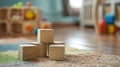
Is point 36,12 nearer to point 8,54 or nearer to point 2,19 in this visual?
point 2,19

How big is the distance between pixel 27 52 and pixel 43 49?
103mm

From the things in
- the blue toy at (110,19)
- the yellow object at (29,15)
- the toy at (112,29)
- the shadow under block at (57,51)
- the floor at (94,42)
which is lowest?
the floor at (94,42)

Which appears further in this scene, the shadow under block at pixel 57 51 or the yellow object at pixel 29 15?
the yellow object at pixel 29 15

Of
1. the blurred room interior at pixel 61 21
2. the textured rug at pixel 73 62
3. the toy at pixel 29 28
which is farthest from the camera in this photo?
the toy at pixel 29 28

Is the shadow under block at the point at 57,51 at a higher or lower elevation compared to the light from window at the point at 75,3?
lower

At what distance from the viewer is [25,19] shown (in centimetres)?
232

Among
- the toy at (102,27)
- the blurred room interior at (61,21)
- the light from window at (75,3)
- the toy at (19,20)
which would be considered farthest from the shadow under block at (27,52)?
the light from window at (75,3)

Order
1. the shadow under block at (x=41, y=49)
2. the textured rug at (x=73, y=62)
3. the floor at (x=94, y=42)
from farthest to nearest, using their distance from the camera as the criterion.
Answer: the floor at (x=94, y=42), the shadow under block at (x=41, y=49), the textured rug at (x=73, y=62)

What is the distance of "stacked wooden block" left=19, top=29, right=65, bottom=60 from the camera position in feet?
2.98

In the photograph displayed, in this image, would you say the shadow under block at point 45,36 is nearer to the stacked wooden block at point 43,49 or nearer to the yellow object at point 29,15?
the stacked wooden block at point 43,49

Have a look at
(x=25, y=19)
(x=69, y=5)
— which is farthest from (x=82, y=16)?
(x=25, y=19)

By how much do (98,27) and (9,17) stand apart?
3.01 ft

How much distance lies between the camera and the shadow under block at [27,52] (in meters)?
0.90

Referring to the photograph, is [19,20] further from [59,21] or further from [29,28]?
[59,21]
